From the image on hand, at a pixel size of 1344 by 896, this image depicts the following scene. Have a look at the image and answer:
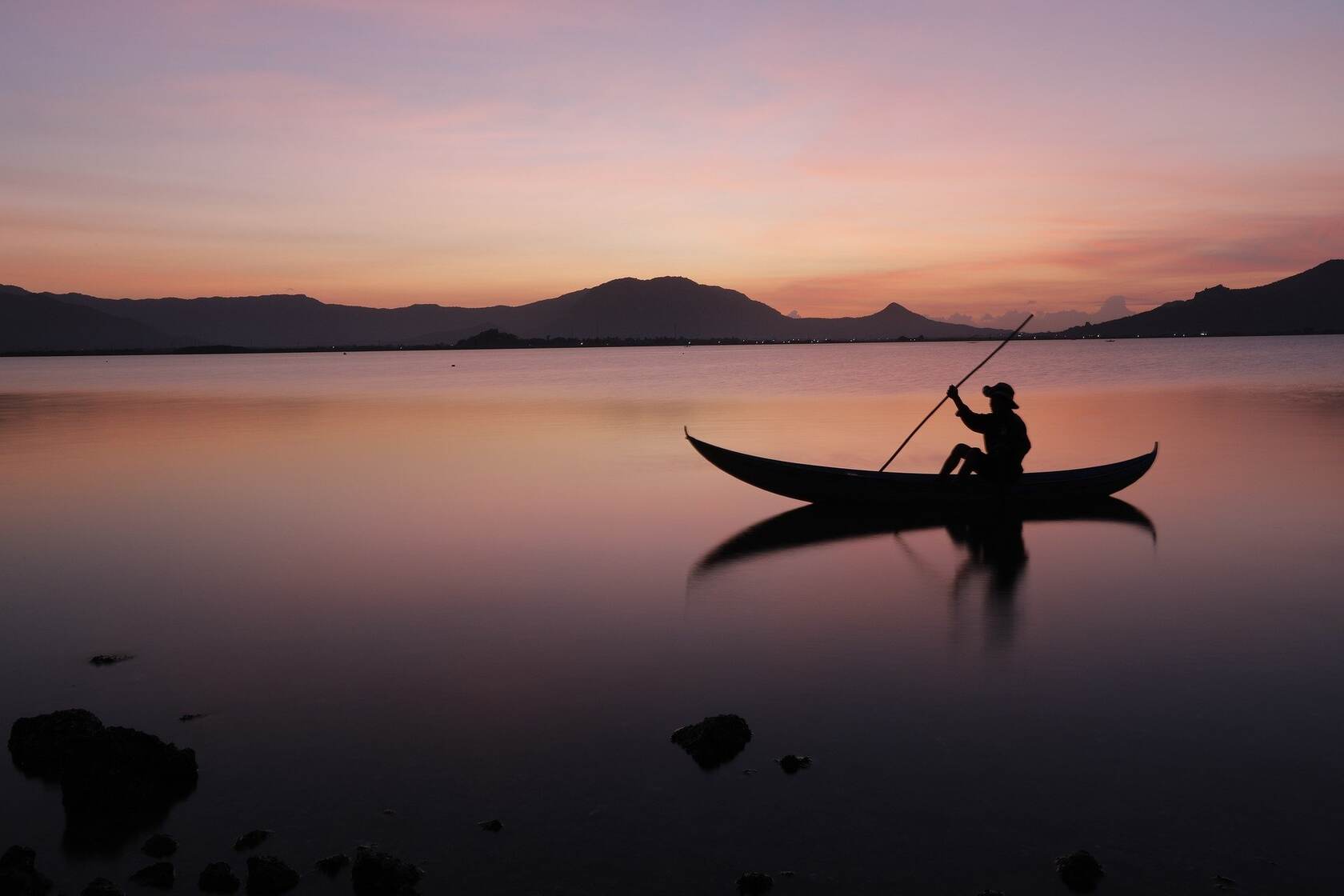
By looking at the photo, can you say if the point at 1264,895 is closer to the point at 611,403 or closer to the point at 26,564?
the point at 26,564

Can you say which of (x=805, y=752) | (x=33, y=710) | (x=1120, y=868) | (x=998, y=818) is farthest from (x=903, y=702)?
(x=33, y=710)

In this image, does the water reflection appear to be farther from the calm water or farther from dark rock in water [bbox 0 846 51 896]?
dark rock in water [bbox 0 846 51 896]

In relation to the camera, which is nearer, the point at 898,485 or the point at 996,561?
the point at 996,561

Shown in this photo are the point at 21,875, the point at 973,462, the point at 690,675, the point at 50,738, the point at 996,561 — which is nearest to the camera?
the point at 21,875

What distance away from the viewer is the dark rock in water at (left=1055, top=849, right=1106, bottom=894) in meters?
4.89

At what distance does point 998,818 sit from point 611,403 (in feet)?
138

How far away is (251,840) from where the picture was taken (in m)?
5.45

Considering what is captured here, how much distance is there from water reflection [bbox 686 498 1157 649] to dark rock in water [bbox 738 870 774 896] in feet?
18.9

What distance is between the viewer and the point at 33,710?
7.34 meters

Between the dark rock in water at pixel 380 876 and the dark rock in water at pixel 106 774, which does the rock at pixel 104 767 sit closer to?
the dark rock in water at pixel 106 774

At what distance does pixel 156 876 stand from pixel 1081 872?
16.0ft

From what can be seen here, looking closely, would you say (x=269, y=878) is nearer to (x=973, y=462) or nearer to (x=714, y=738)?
(x=714, y=738)

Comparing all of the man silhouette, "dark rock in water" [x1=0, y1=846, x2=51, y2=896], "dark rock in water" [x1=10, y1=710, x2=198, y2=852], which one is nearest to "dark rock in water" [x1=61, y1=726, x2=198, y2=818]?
"dark rock in water" [x1=10, y1=710, x2=198, y2=852]

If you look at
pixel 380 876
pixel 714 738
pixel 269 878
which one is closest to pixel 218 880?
pixel 269 878
